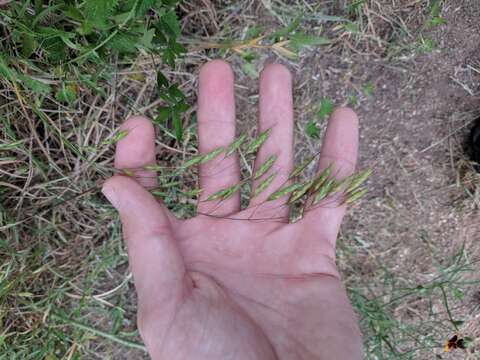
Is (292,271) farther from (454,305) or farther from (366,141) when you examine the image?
(454,305)

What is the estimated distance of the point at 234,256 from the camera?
1727 mm

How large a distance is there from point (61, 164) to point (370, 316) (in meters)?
1.55

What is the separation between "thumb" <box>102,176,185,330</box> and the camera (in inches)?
58.6

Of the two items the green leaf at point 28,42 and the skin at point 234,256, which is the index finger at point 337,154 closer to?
the skin at point 234,256

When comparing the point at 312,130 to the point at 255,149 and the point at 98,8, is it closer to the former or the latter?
the point at 255,149

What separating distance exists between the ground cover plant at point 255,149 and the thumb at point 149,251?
26 cm

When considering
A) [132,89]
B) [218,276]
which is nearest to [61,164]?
[132,89]

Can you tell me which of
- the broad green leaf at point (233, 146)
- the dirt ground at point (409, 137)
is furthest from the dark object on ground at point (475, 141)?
the broad green leaf at point (233, 146)

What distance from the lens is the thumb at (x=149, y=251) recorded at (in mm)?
1489

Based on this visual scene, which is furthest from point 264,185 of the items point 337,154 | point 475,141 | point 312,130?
point 475,141

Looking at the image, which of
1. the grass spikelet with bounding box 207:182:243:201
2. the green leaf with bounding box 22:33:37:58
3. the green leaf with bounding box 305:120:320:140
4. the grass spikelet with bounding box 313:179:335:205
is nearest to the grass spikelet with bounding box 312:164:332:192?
the grass spikelet with bounding box 313:179:335:205

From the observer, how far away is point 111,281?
2346mm

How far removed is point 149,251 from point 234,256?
1.12 feet

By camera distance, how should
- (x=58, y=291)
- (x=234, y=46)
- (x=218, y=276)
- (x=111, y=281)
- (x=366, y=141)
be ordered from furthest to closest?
(x=366, y=141), (x=111, y=281), (x=58, y=291), (x=234, y=46), (x=218, y=276)
